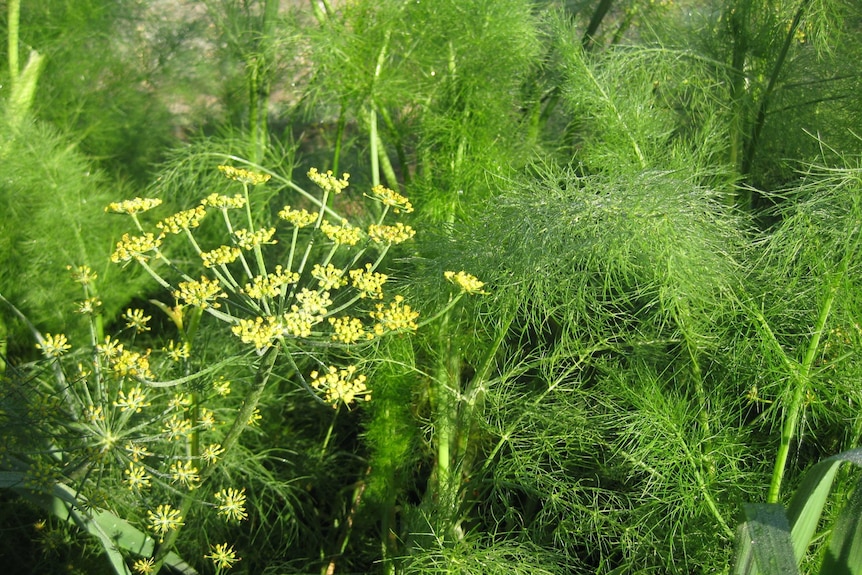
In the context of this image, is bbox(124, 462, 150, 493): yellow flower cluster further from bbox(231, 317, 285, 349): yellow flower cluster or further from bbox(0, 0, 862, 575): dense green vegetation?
bbox(231, 317, 285, 349): yellow flower cluster

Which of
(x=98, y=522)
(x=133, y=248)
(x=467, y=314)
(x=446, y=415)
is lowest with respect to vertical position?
(x=98, y=522)

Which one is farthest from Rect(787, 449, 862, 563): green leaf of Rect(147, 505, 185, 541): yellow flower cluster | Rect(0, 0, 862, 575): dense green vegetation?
Rect(147, 505, 185, 541): yellow flower cluster

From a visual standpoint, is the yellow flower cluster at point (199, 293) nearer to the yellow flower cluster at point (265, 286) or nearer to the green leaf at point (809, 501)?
the yellow flower cluster at point (265, 286)

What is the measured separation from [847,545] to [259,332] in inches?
25.8

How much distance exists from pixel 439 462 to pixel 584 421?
0.79 feet

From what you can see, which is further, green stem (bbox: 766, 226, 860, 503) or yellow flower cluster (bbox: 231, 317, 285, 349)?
green stem (bbox: 766, 226, 860, 503)

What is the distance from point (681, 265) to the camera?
108 centimetres

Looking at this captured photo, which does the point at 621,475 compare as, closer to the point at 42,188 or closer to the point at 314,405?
the point at 314,405

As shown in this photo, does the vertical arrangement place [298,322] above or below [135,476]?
above

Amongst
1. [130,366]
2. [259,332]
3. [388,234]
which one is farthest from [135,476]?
[388,234]

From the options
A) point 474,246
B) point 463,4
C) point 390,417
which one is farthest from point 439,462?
point 463,4

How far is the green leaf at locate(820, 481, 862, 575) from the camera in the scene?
34.9 inches

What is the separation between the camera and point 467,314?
4.17 feet

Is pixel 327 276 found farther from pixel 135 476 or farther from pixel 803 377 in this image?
pixel 803 377
